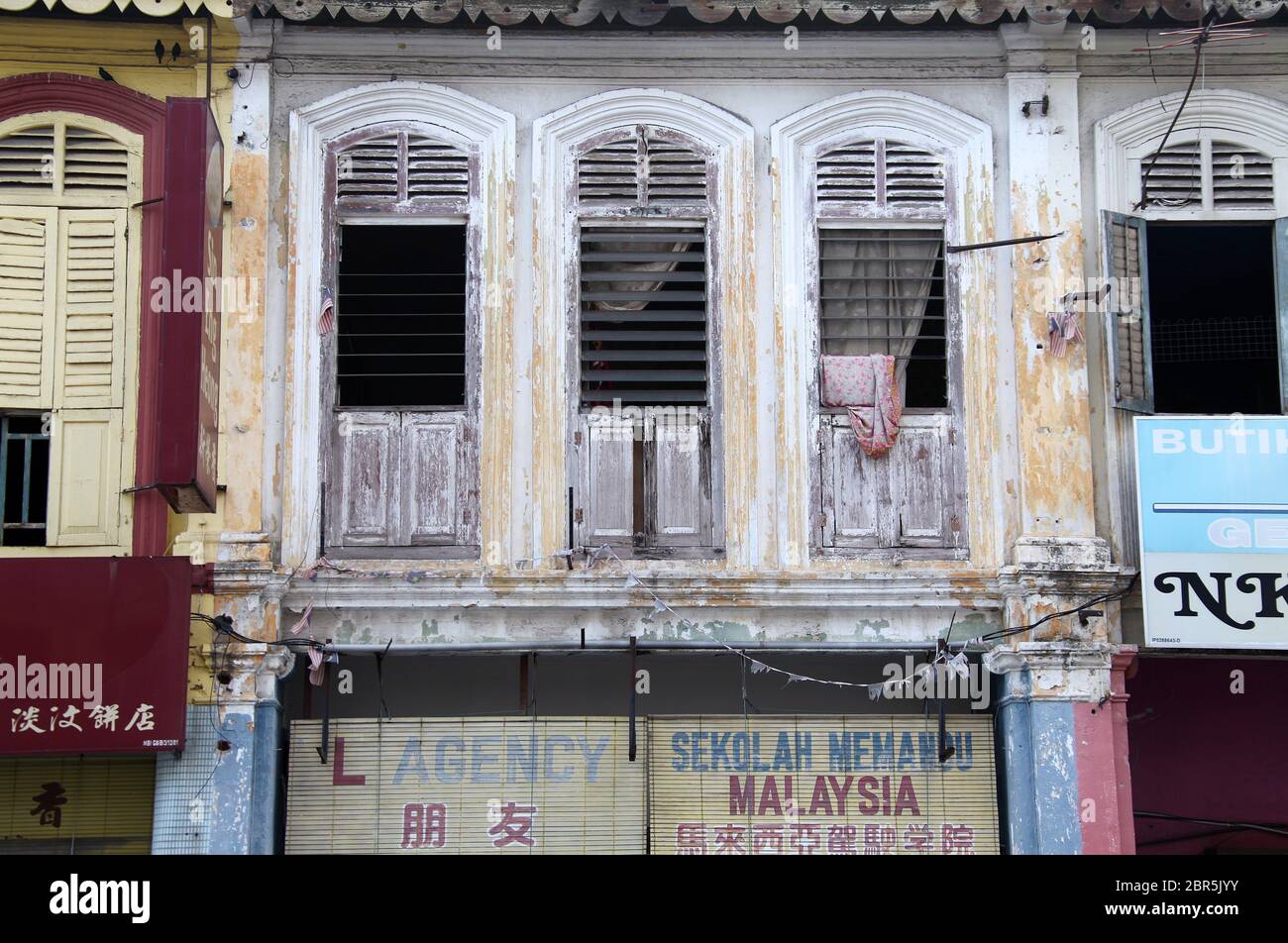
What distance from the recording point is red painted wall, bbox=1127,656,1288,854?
11273 millimetres

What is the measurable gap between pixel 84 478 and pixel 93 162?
191 cm

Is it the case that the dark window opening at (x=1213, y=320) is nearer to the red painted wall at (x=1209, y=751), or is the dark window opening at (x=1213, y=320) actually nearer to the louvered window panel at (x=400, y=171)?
the red painted wall at (x=1209, y=751)

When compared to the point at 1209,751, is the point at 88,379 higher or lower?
higher

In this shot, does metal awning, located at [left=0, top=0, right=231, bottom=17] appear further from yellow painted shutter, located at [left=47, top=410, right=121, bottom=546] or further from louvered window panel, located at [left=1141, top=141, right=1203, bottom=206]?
louvered window panel, located at [left=1141, top=141, right=1203, bottom=206]

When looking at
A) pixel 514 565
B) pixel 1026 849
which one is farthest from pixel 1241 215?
pixel 514 565

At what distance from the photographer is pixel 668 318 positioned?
10.6 m

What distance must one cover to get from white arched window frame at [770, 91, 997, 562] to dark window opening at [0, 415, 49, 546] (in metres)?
4.30

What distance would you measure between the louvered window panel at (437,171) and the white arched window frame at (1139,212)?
12.6ft

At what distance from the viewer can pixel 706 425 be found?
10484 millimetres

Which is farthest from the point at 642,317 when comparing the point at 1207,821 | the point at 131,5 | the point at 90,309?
the point at 1207,821

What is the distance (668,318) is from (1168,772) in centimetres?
436

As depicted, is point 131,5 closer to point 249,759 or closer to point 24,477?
point 24,477

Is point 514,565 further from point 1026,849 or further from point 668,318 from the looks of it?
point 1026,849

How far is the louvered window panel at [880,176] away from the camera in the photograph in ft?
35.3
